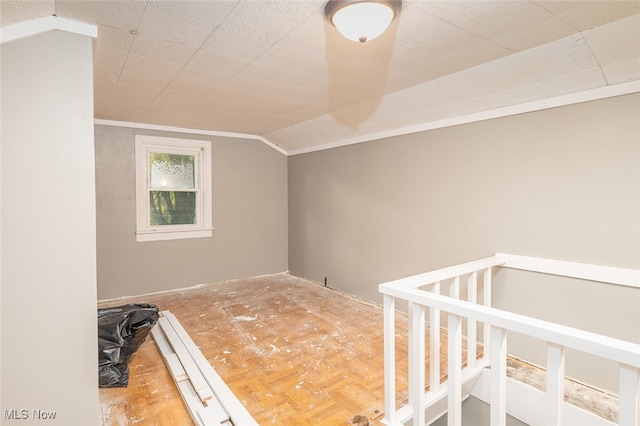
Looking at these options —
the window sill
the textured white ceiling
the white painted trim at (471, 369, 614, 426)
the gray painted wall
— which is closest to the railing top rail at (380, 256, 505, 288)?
the gray painted wall

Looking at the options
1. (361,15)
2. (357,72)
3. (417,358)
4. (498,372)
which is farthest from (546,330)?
(357,72)

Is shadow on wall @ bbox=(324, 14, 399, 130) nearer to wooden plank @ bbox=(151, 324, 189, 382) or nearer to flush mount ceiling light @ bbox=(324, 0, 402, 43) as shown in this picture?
flush mount ceiling light @ bbox=(324, 0, 402, 43)

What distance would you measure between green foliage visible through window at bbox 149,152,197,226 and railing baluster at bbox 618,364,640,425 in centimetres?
452

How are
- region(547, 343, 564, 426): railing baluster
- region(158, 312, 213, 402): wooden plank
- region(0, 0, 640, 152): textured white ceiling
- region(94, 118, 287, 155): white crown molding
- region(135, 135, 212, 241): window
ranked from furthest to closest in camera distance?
region(135, 135, 212, 241): window → region(94, 118, 287, 155): white crown molding → region(158, 312, 213, 402): wooden plank → region(0, 0, 640, 152): textured white ceiling → region(547, 343, 564, 426): railing baluster

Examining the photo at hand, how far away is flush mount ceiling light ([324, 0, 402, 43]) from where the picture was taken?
4.89 feet

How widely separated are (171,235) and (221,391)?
281cm

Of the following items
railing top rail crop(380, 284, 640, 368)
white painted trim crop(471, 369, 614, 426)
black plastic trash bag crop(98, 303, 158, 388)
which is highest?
railing top rail crop(380, 284, 640, 368)

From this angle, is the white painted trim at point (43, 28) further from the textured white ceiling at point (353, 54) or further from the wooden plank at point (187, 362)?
the wooden plank at point (187, 362)

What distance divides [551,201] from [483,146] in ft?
2.27

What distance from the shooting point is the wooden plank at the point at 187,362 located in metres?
2.07

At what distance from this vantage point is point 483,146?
274 centimetres

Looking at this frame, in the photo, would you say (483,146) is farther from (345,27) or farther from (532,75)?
(345,27)

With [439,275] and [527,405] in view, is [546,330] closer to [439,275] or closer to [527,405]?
[439,275]

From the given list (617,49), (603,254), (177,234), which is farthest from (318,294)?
→ (617,49)
